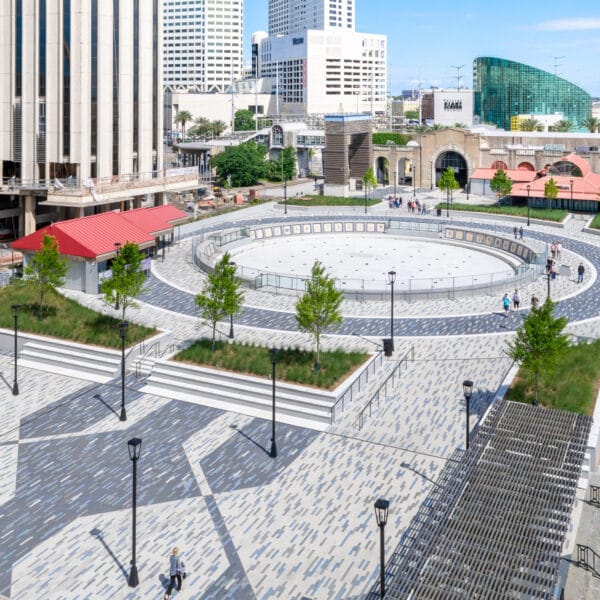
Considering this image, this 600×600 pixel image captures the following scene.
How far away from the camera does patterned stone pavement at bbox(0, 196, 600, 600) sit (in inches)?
728

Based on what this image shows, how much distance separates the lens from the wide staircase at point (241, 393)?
89.7 feet

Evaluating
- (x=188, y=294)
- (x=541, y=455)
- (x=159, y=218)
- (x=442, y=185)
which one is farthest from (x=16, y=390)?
(x=442, y=185)

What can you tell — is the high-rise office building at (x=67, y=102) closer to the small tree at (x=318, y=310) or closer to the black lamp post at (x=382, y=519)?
the small tree at (x=318, y=310)

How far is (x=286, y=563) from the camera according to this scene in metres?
18.9

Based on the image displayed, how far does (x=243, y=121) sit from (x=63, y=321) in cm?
13284

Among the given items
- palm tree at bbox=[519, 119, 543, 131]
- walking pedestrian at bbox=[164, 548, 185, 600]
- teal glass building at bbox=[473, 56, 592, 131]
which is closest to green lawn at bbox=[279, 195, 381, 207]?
palm tree at bbox=[519, 119, 543, 131]

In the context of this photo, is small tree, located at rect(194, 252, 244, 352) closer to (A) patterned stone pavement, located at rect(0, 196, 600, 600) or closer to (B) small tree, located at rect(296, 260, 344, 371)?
(B) small tree, located at rect(296, 260, 344, 371)

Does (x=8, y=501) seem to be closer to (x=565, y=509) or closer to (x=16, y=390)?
(x=16, y=390)

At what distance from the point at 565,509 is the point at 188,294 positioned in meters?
27.7

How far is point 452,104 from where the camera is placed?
417 ft

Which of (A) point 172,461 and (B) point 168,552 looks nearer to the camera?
(B) point 168,552

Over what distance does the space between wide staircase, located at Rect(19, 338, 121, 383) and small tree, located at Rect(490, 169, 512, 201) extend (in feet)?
175

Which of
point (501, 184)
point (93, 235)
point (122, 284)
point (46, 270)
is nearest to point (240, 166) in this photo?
point (501, 184)

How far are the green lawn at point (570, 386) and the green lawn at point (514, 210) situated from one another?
40.0 metres
